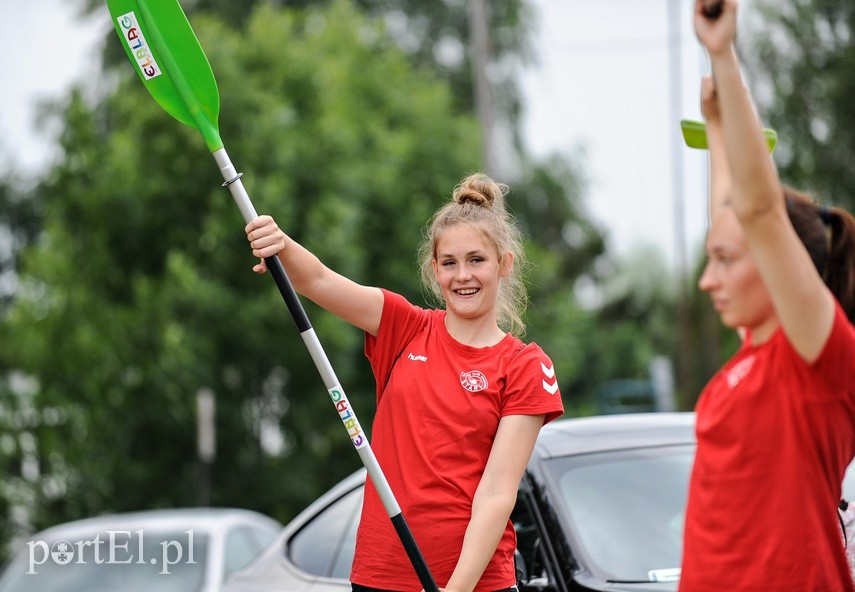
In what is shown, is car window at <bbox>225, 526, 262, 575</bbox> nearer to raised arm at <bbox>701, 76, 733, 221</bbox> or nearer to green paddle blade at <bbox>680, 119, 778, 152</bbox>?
green paddle blade at <bbox>680, 119, 778, 152</bbox>

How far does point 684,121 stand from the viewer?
10.1ft

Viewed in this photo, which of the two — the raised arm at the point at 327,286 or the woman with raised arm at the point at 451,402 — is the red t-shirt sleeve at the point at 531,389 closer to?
the woman with raised arm at the point at 451,402

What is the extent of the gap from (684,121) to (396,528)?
1.25m

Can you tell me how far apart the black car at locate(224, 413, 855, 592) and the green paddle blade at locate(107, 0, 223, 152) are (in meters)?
1.69

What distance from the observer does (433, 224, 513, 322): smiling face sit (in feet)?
11.6

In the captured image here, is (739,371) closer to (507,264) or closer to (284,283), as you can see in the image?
(507,264)

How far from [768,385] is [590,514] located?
2.08m

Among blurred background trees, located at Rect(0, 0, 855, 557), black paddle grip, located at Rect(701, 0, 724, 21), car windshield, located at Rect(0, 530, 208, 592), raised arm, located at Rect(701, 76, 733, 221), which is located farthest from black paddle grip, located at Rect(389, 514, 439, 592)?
blurred background trees, located at Rect(0, 0, 855, 557)

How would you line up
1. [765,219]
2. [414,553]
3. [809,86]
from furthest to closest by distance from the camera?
1. [809,86]
2. [414,553]
3. [765,219]

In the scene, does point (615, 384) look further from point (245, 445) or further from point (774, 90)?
point (245, 445)

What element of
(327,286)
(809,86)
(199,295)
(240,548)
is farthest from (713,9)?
(809,86)

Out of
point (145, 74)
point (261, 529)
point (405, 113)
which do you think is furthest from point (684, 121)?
point (405, 113)

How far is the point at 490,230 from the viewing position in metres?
3.59

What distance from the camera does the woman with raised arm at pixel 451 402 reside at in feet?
11.0
